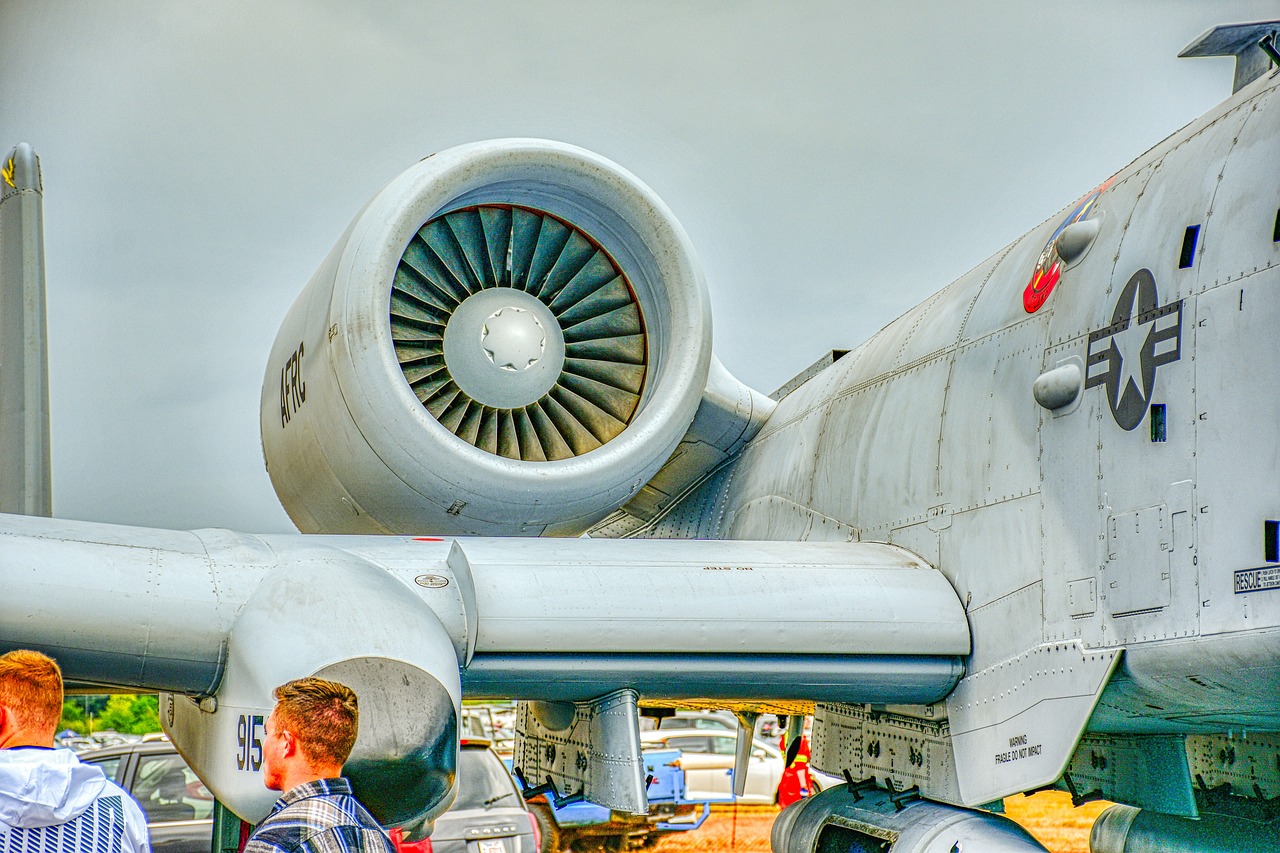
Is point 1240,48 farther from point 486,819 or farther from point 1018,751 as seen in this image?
point 486,819

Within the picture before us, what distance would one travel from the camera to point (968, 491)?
187 inches

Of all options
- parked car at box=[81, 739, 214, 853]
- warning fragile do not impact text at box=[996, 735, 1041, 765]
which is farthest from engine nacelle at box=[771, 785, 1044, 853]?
parked car at box=[81, 739, 214, 853]

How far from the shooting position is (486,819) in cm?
739

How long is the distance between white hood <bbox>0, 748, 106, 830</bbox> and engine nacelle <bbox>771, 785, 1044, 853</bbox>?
3049 millimetres

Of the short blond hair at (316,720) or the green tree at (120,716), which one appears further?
the green tree at (120,716)

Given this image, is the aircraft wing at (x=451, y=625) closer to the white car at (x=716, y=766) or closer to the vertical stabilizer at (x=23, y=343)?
the vertical stabilizer at (x=23, y=343)

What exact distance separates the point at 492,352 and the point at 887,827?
2.80m

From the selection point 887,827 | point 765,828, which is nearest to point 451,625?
point 887,827

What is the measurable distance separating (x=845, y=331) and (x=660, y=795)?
295 inches

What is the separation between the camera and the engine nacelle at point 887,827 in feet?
13.9

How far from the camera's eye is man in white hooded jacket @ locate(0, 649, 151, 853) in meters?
2.15

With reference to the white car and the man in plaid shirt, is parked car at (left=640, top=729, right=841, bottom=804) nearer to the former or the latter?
the white car

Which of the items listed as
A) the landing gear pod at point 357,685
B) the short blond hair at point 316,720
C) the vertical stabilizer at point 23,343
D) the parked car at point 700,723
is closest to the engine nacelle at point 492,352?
the vertical stabilizer at point 23,343

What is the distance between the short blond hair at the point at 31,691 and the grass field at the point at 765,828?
9.33 m
